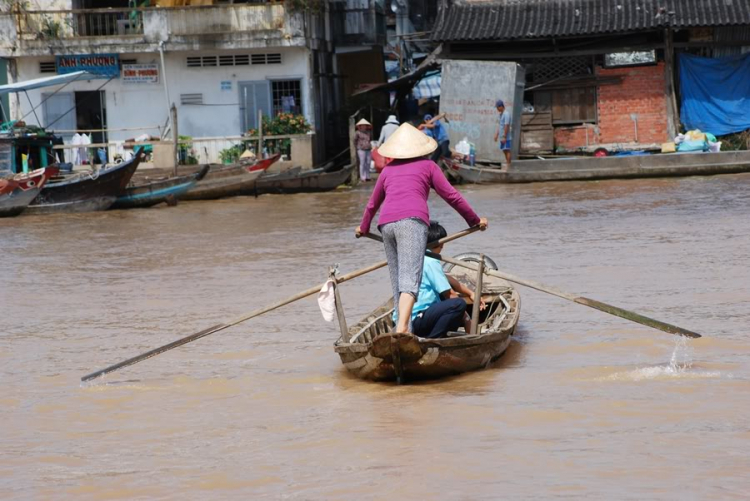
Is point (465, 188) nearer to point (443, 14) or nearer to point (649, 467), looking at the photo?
point (443, 14)

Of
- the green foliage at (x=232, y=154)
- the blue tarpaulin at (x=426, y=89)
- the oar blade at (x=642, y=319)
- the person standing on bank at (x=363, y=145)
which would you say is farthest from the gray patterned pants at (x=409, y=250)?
the blue tarpaulin at (x=426, y=89)

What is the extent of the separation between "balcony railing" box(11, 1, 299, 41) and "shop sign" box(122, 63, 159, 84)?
2.52ft

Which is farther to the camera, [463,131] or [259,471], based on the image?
[463,131]

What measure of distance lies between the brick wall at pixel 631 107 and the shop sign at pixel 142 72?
9421 millimetres

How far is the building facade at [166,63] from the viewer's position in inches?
952

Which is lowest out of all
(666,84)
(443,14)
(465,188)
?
(465,188)

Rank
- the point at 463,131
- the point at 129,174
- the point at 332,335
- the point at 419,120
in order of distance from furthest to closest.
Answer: the point at 419,120
the point at 463,131
the point at 129,174
the point at 332,335

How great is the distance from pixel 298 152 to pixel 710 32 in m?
8.86

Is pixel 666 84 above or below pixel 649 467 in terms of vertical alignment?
above

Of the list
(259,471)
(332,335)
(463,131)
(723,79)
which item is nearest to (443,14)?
(463,131)

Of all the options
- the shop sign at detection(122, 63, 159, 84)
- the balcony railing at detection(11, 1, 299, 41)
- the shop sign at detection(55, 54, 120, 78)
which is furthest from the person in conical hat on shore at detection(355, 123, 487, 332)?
the shop sign at detection(55, 54, 120, 78)

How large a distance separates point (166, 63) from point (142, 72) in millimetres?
586

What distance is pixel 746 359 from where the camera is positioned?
739 centimetres

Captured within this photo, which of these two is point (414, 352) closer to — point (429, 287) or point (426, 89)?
point (429, 287)
